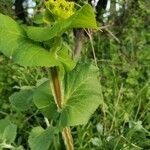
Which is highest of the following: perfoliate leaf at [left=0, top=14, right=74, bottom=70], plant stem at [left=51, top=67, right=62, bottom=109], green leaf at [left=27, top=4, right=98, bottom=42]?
green leaf at [left=27, top=4, right=98, bottom=42]

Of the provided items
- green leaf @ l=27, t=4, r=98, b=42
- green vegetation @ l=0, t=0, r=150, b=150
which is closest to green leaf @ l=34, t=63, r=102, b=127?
green vegetation @ l=0, t=0, r=150, b=150

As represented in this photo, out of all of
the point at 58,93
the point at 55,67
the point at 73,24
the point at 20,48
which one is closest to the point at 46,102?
the point at 58,93

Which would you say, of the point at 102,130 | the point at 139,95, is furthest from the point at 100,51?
the point at 102,130

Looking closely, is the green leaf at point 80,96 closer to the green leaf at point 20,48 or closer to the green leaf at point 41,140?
the green leaf at point 41,140

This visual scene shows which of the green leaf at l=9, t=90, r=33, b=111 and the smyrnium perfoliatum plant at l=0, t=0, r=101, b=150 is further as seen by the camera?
the green leaf at l=9, t=90, r=33, b=111

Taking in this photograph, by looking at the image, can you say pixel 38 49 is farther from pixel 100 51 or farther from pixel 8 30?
pixel 100 51

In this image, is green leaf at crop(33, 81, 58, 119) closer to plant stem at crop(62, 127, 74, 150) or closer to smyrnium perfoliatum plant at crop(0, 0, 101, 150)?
smyrnium perfoliatum plant at crop(0, 0, 101, 150)
